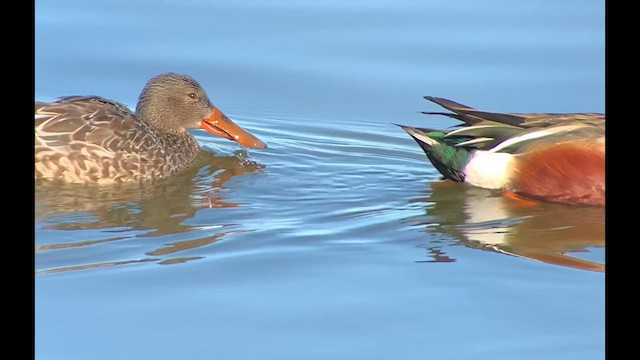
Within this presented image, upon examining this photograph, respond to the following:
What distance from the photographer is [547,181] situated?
758cm

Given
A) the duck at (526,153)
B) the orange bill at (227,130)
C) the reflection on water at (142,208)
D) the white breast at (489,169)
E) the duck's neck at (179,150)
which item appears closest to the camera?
the reflection on water at (142,208)

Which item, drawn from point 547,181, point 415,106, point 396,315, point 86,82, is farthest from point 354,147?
point 396,315

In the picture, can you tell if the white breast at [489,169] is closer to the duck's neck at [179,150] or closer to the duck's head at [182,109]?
the duck's head at [182,109]

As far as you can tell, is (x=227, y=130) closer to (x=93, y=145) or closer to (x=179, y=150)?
(x=179, y=150)

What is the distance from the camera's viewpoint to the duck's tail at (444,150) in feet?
25.7

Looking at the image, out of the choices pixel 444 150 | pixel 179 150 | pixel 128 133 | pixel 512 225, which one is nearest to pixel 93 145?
pixel 128 133

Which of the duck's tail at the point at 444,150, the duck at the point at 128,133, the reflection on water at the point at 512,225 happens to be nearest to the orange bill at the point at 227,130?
the duck at the point at 128,133

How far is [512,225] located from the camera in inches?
281

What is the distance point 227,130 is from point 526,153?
84.2 inches

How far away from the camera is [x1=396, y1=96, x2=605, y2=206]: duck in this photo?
7492 millimetres

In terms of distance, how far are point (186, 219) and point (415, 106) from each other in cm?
270

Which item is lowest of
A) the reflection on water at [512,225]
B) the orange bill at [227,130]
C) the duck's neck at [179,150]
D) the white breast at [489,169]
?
the reflection on water at [512,225]

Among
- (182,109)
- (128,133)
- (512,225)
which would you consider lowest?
(512,225)
